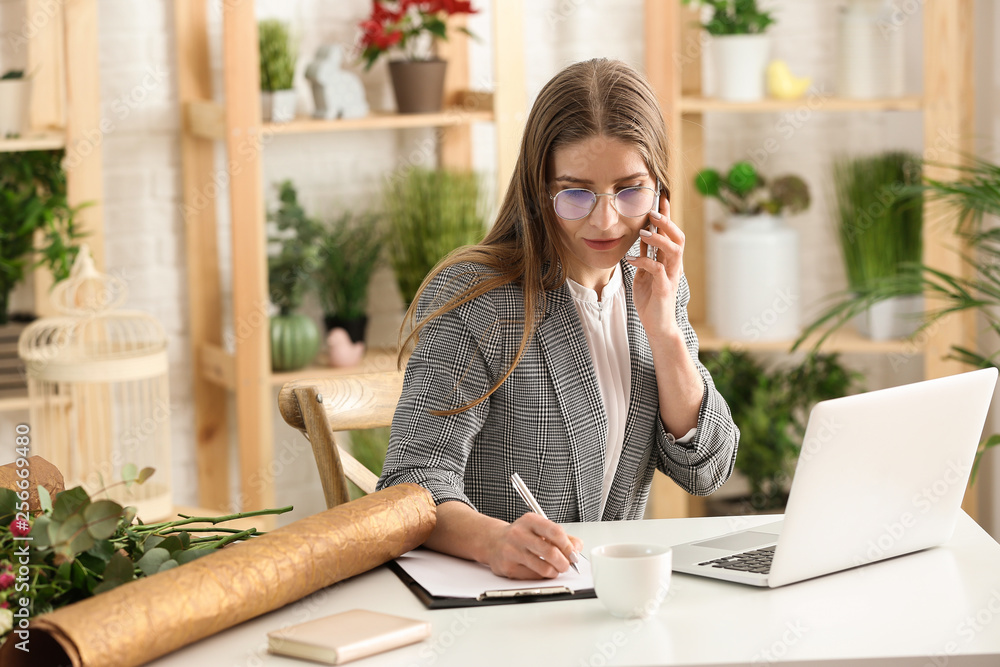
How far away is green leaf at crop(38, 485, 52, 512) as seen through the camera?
1.21 metres

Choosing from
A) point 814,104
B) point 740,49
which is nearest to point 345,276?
point 740,49

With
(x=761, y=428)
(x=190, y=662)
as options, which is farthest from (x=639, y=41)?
(x=190, y=662)

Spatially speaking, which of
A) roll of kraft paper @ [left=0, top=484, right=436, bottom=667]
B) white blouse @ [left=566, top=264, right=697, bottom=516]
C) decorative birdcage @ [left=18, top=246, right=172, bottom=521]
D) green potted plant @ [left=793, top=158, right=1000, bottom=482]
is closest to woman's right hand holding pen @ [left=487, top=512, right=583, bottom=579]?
roll of kraft paper @ [left=0, top=484, right=436, bottom=667]

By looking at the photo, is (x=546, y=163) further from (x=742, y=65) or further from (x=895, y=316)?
(x=895, y=316)

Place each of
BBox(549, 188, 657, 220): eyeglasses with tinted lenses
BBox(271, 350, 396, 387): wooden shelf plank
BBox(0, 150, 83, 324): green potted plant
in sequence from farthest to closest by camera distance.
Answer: BBox(271, 350, 396, 387): wooden shelf plank, BBox(0, 150, 83, 324): green potted plant, BBox(549, 188, 657, 220): eyeglasses with tinted lenses

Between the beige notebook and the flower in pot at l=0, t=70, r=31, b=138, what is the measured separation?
88.2 inches

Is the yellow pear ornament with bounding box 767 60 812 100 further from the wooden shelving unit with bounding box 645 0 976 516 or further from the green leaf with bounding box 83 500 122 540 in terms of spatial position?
the green leaf with bounding box 83 500 122 540

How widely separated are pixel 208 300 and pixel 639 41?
5.17 feet

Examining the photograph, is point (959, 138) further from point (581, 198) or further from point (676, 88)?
point (581, 198)

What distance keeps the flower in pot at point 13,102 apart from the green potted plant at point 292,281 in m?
0.69

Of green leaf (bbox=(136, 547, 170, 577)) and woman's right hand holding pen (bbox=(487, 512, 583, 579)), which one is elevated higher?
green leaf (bbox=(136, 547, 170, 577))

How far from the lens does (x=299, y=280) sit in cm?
312

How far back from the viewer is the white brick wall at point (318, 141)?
3.16 metres

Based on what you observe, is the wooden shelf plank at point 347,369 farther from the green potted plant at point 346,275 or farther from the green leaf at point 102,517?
the green leaf at point 102,517
